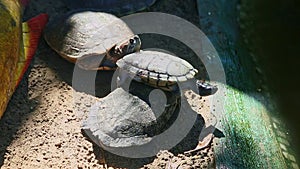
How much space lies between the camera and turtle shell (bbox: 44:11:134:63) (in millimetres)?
2859

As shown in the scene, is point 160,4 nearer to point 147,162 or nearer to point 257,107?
point 257,107

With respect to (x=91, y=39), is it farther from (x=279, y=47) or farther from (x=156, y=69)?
(x=279, y=47)

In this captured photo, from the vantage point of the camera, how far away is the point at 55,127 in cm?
261

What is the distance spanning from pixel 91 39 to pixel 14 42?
0.41 metres

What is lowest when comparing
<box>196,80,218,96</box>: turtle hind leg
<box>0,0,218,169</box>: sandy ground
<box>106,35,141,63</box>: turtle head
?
<box>0,0,218,169</box>: sandy ground

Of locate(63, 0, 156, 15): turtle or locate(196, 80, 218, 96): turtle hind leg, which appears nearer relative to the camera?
locate(196, 80, 218, 96): turtle hind leg

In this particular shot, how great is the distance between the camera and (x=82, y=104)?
2732 mm

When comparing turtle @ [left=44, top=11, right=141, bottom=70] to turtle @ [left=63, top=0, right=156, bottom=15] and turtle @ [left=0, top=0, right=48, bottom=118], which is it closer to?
turtle @ [left=0, top=0, right=48, bottom=118]

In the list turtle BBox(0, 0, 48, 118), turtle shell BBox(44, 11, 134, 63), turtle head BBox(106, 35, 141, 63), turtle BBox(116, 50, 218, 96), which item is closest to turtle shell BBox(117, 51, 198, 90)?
turtle BBox(116, 50, 218, 96)

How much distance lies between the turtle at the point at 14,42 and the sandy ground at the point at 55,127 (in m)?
0.06

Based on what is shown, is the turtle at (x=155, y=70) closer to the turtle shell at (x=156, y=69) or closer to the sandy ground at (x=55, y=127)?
the turtle shell at (x=156, y=69)

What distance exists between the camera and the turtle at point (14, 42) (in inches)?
102

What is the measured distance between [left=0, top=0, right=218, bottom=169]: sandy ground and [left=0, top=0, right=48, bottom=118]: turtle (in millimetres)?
57

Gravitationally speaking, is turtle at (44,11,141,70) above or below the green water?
above
